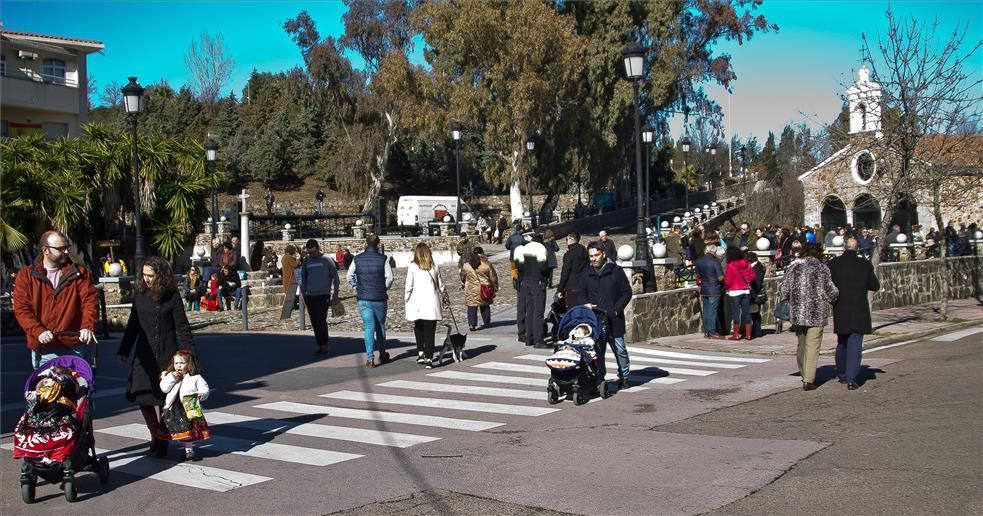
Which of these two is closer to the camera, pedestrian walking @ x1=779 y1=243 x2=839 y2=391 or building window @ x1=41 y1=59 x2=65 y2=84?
pedestrian walking @ x1=779 y1=243 x2=839 y2=391

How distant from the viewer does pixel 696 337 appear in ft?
60.0

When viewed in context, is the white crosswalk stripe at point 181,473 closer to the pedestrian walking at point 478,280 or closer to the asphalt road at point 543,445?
the asphalt road at point 543,445

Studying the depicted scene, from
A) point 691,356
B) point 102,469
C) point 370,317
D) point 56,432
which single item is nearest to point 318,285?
point 370,317

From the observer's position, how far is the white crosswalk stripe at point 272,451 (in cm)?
841

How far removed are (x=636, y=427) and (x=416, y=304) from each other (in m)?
5.01

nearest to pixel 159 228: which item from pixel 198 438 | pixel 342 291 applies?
pixel 342 291

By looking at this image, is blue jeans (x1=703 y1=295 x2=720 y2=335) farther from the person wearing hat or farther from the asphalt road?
the asphalt road

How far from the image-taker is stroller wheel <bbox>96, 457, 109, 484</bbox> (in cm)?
748

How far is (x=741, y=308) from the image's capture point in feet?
58.1

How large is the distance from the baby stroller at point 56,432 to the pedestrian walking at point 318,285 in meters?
7.91

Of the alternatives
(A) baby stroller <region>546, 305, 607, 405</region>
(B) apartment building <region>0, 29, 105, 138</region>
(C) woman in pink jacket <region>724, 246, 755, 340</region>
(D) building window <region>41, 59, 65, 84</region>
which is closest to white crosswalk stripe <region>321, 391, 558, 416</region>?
(A) baby stroller <region>546, 305, 607, 405</region>

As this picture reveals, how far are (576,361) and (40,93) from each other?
4117 cm

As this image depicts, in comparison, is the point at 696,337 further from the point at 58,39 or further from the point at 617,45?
the point at 58,39

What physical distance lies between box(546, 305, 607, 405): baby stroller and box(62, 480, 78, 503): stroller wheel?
5.47 m
